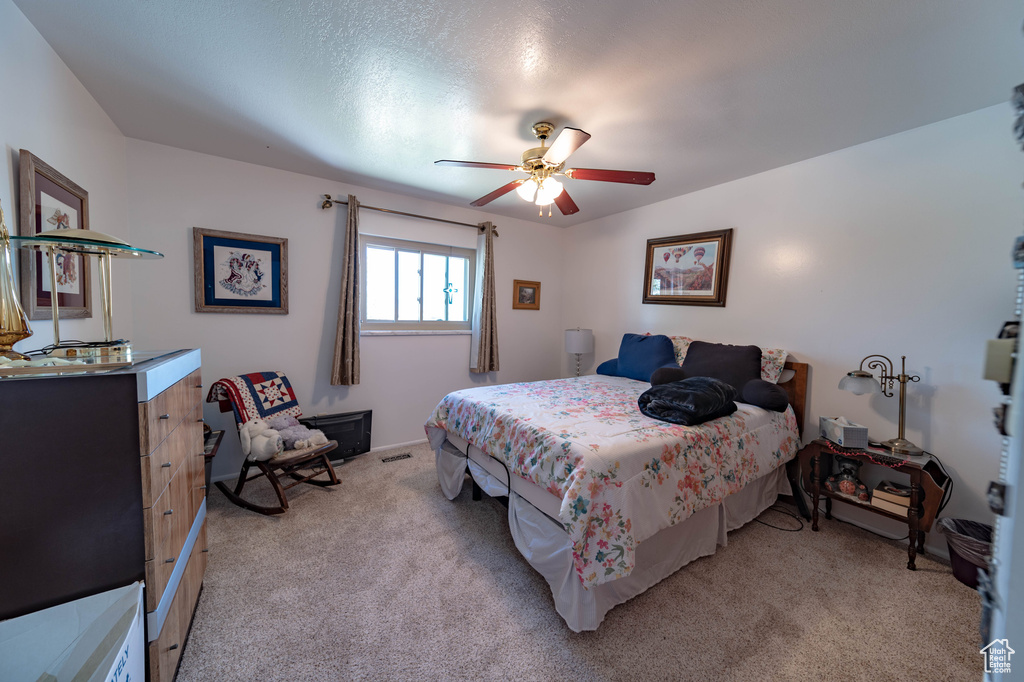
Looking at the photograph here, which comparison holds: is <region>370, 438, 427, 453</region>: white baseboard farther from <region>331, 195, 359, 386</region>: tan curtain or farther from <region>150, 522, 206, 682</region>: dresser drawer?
<region>150, 522, 206, 682</region>: dresser drawer

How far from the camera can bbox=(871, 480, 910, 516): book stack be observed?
200cm

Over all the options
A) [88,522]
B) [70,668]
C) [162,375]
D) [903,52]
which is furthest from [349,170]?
[903,52]

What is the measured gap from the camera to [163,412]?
3.89 ft

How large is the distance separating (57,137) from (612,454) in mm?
2895

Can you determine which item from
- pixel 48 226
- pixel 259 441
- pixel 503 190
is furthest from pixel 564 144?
pixel 259 441

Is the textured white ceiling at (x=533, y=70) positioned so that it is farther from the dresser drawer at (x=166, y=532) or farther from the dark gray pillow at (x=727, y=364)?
the dresser drawer at (x=166, y=532)

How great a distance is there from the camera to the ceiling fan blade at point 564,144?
176 cm

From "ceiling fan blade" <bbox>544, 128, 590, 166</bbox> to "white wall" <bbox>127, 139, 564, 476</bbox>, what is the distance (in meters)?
1.95

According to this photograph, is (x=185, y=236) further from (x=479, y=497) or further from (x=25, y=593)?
(x=479, y=497)

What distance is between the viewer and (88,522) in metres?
1.02

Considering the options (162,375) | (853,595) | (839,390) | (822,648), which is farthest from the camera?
(839,390)

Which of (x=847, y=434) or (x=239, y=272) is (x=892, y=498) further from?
(x=239, y=272)

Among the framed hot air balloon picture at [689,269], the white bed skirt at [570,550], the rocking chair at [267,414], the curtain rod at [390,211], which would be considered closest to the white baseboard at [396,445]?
the rocking chair at [267,414]

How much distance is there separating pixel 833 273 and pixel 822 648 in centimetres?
219
